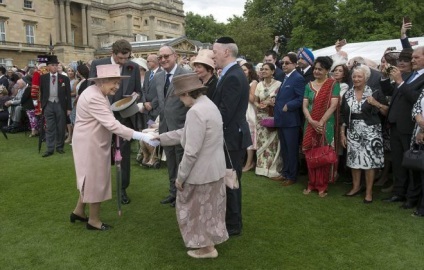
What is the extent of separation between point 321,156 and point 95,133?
3412 millimetres

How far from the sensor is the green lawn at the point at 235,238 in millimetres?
3883

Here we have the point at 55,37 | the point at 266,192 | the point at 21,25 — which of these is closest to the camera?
the point at 266,192

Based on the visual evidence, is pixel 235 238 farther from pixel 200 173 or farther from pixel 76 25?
pixel 76 25

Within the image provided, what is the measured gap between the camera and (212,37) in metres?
88.9

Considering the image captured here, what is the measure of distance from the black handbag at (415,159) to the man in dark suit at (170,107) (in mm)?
2921

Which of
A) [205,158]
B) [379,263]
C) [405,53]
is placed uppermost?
[405,53]

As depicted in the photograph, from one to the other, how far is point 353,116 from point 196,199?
10.4 ft

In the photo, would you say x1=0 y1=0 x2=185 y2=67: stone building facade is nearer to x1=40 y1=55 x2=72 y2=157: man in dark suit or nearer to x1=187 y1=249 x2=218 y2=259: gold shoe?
x1=40 y1=55 x2=72 y2=157: man in dark suit

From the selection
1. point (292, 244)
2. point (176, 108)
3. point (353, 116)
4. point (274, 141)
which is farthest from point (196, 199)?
point (274, 141)

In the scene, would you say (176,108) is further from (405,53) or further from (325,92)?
(405,53)

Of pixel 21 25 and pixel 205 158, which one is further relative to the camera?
pixel 21 25


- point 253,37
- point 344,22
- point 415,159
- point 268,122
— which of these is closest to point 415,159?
point 415,159

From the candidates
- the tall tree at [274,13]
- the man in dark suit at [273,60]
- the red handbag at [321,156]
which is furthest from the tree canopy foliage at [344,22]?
the red handbag at [321,156]

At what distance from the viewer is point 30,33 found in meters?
47.7
